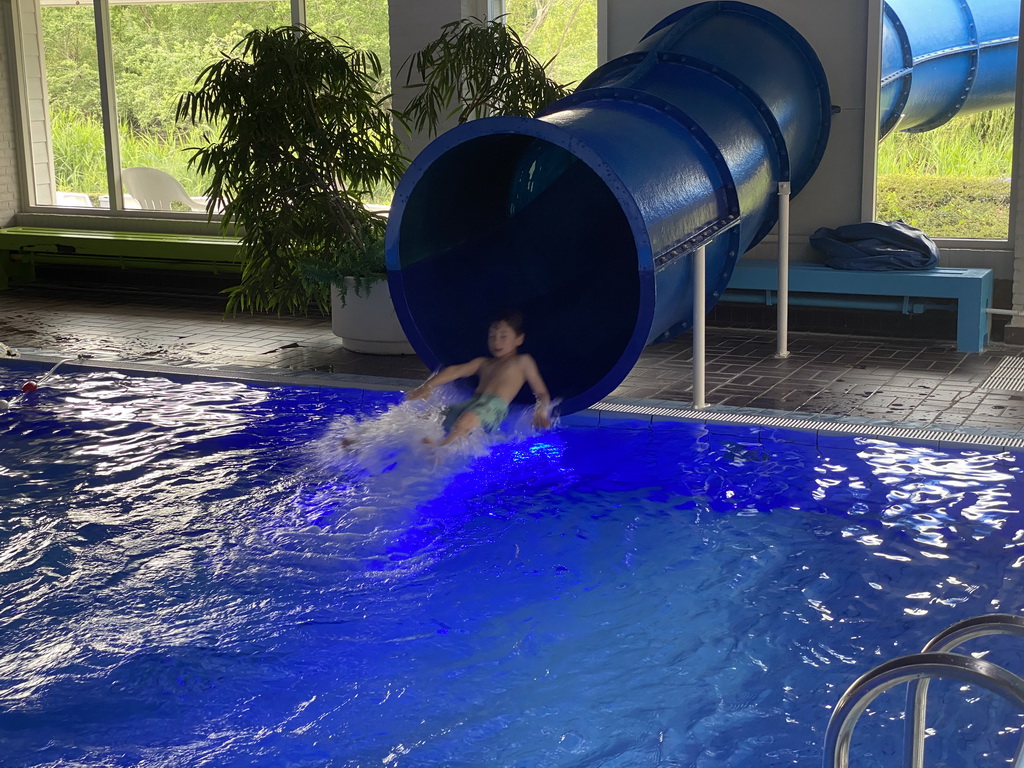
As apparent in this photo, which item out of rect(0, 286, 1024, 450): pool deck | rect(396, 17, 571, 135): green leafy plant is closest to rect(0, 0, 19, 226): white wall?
rect(0, 286, 1024, 450): pool deck

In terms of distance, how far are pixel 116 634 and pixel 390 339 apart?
424cm

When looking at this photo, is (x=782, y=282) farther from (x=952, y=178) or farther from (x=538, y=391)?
(x=538, y=391)

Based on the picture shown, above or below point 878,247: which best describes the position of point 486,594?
below

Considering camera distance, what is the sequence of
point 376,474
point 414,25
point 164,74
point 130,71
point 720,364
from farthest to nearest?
point 130,71
point 164,74
point 414,25
point 720,364
point 376,474

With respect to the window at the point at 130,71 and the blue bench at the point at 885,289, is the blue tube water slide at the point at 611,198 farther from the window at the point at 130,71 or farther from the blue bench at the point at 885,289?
the window at the point at 130,71

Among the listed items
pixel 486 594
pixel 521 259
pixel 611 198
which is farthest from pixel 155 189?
pixel 486 594

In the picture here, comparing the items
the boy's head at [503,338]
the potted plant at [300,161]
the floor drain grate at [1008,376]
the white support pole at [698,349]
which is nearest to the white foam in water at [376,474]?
the boy's head at [503,338]

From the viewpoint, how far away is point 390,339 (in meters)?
8.24

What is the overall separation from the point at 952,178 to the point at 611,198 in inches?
125

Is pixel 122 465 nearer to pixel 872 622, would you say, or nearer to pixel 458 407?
pixel 458 407

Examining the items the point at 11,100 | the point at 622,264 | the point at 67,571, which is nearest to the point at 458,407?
the point at 622,264

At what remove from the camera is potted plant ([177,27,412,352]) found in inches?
314

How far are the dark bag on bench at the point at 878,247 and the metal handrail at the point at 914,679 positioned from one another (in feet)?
22.2

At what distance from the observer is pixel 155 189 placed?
12.3 m
